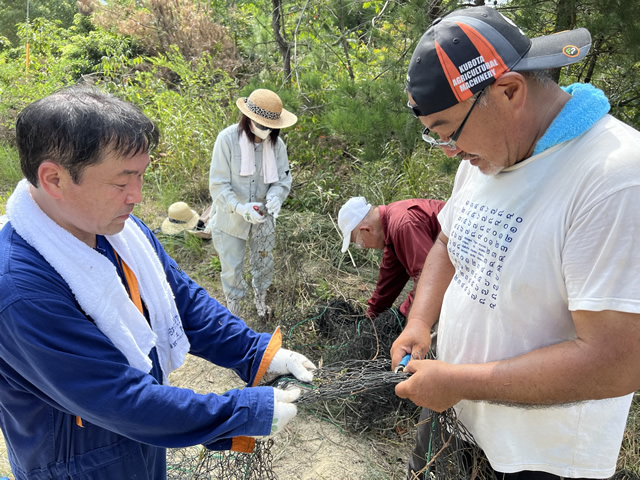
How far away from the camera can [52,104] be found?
116cm

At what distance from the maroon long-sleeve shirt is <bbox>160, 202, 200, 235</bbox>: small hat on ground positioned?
10.3ft

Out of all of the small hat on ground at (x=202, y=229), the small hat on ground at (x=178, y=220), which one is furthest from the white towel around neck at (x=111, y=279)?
the small hat on ground at (x=178, y=220)

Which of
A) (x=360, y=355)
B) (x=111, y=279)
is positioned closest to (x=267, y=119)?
(x=360, y=355)

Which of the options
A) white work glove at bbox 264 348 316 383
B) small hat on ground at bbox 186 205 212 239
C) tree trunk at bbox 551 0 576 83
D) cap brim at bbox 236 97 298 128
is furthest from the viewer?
small hat on ground at bbox 186 205 212 239

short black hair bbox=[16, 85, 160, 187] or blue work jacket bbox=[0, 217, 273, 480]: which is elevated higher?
short black hair bbox=[16, 85, 160, 187]

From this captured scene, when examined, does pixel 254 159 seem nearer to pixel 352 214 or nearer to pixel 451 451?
pixel 352 214

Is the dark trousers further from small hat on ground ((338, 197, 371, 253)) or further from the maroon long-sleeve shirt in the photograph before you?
small hat on ground ((338, 197, 371, 253))

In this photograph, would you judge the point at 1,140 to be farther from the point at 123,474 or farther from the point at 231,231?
the point at 123,474

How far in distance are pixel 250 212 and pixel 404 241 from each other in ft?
4.88

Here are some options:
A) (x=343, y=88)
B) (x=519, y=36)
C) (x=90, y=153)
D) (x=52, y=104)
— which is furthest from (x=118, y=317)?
(x=343, y=88)

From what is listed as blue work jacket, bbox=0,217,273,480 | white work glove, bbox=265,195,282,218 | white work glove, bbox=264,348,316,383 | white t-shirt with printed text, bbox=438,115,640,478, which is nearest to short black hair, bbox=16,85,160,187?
blue work jacket, bbox=0,217,273,480

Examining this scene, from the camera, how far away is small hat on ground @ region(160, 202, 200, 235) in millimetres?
5730

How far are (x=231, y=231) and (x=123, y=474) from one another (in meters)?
2.91

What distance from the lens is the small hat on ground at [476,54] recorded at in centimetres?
116
